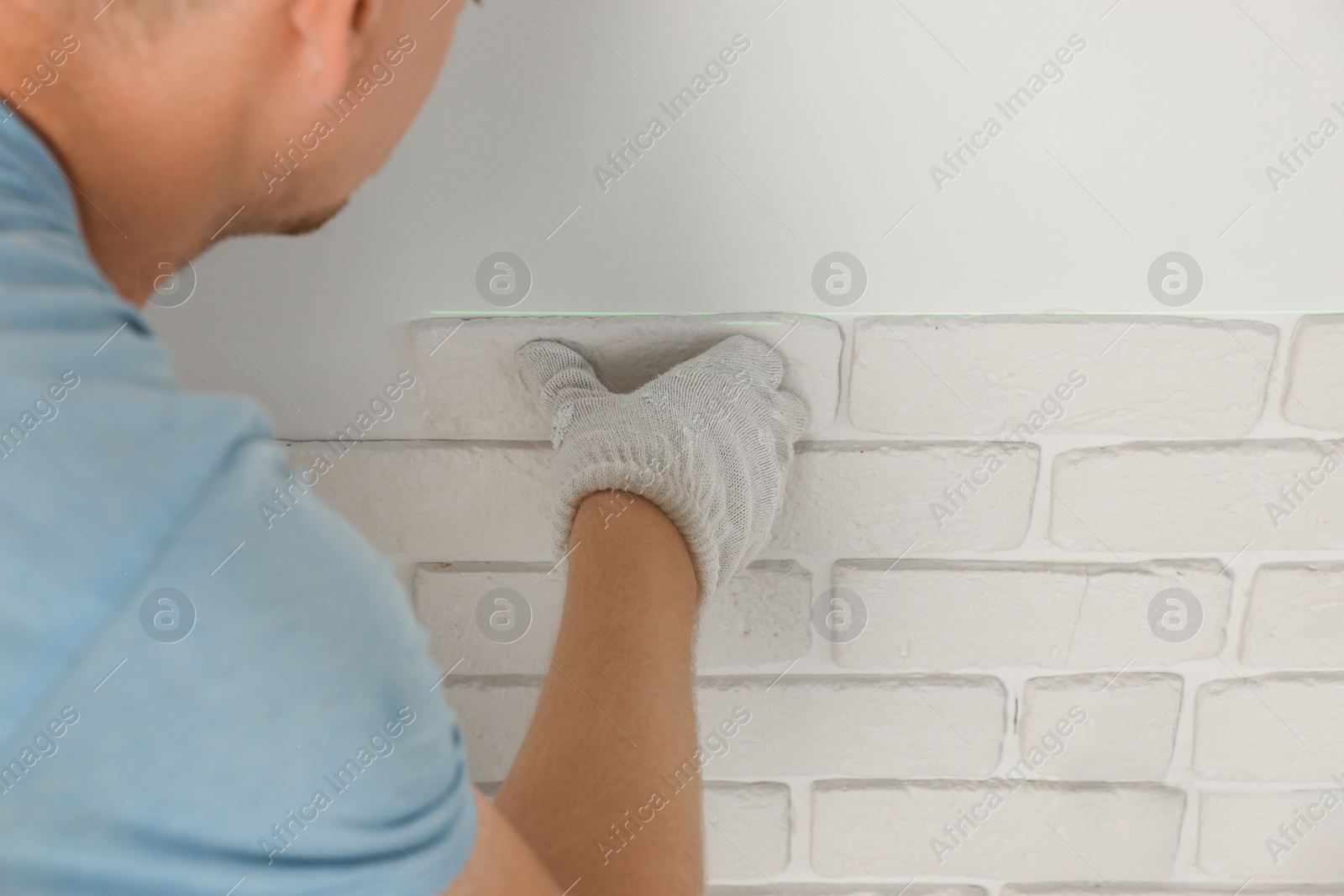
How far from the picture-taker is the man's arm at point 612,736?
54cm

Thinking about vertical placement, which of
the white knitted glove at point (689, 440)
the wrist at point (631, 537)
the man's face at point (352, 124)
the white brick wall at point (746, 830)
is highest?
the man's face at point (352, 124)

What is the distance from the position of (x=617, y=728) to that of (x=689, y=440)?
224mm

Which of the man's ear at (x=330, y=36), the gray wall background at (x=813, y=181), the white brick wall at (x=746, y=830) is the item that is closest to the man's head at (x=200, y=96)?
the man's ear at (x=330, y=36)

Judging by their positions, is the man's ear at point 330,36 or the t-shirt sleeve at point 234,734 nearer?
the t-shirt sleeve at point 234,734

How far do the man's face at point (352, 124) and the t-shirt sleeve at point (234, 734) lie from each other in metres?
0.24

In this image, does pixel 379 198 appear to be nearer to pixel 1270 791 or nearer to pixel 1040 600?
pixel 1040 600

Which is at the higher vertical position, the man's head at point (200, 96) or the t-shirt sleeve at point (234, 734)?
the man's head at point (200, 96)

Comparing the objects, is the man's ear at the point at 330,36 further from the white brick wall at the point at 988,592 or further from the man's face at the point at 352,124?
the white brick wall at the point at 988,592

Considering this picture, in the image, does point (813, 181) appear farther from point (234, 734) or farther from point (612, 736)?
point (234, 734)

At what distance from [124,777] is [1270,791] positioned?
96 centimetres

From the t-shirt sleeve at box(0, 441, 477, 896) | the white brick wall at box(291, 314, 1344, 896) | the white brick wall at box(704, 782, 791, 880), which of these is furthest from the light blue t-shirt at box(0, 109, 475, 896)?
the white brick wall at box(704, 782, 791, 880)

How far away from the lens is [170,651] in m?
0.35

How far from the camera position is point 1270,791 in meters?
0.91

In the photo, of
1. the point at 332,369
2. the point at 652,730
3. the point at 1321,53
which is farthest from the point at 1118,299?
the point at 332,369
